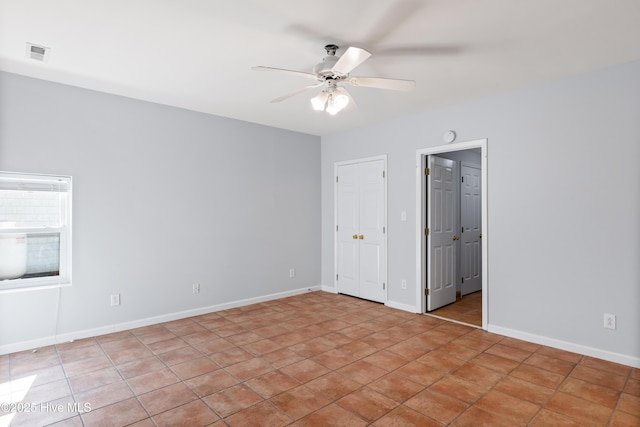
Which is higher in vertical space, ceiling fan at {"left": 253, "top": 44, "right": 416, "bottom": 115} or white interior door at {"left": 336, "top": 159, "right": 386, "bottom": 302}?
ceiling fan at {"left": 253, "top": 44, "right": 416, "bottom": 115}

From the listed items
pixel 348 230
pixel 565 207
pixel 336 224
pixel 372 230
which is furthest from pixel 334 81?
pixel 336 224

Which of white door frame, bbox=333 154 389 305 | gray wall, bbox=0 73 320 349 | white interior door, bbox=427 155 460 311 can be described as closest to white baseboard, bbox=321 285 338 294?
white door frame, bbox=333 154 389 305

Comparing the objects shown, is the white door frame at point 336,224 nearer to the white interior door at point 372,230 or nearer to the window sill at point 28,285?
the white interior door at point 372,230

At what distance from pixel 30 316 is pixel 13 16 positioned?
262 cm

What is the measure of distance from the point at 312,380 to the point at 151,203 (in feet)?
8.98

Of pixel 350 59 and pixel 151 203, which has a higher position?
pixel 350 59

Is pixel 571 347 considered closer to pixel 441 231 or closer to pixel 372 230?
pixel 441 231

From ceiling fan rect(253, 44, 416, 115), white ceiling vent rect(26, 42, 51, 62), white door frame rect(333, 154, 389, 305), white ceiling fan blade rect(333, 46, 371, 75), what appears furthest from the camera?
white door frame rect(333, 154, 389, 305)

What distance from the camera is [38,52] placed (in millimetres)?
2836

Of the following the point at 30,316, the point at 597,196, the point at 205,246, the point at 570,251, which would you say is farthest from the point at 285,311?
the point at 597,196

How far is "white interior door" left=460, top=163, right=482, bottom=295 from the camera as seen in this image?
5.44 m

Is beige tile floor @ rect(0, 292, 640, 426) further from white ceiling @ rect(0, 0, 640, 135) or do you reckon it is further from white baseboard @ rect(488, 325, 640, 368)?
white ceiling @ rect(0, 0, 640, 135)

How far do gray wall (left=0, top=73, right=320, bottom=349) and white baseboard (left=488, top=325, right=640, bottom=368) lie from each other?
2982mm

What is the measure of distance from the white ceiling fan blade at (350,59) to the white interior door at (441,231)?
252cm
